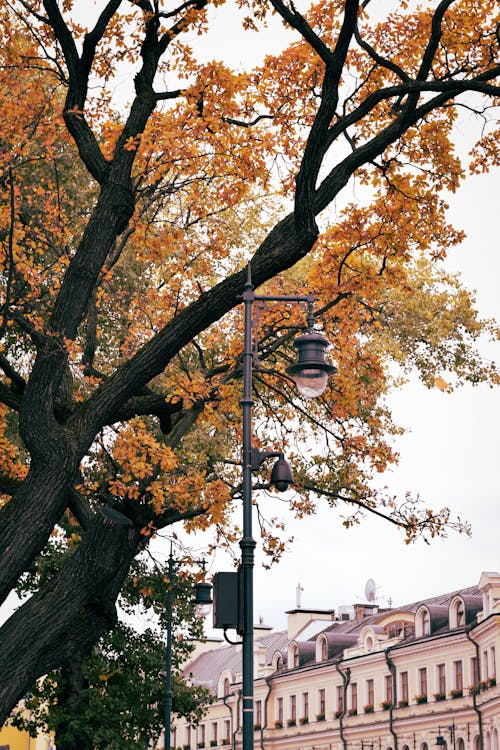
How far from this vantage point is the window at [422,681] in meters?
57.3

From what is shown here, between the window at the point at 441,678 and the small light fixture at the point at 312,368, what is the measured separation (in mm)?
46991

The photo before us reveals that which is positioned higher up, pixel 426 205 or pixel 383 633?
pixel 383 633

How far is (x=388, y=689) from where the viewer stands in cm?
6038

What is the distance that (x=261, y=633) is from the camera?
8512 cm

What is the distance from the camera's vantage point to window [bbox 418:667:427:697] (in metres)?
57.3

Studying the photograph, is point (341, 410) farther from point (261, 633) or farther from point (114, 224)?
point (261, 633)

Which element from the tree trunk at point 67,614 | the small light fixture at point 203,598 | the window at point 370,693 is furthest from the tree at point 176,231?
the window at point 370,693

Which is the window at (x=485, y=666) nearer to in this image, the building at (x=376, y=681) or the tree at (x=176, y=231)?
the building at (x=376, y=681)

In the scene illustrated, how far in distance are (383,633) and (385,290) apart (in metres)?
39.3

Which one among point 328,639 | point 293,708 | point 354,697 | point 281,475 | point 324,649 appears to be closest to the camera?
point 281,475

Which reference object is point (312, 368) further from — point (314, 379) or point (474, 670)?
point (474, 670)

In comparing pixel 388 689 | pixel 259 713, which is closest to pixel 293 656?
pixel 259 713

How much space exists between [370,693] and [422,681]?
204 inches

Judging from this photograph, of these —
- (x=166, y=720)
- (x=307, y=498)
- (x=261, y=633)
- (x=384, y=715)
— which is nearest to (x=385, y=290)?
(x=307, y=498)
